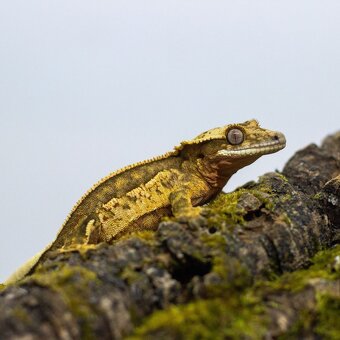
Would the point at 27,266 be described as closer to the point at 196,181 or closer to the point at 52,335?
the point at 196,181

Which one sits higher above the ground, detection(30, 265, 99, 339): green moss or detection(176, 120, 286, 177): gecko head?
detection(176, 120, 286, 177): gecko head

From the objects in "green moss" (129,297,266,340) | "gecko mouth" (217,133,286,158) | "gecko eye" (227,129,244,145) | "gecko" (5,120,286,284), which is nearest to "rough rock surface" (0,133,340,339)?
"green moss" (129,297,266,340)

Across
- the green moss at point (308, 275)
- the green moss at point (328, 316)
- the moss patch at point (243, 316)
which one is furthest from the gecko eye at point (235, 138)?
the green moss at point (328, 316)

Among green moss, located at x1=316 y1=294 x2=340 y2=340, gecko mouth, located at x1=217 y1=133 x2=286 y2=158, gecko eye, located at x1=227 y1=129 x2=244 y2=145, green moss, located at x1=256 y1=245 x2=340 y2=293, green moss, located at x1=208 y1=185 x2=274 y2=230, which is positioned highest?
gecko eye, located at x1=227 y1=129 x2=244 y2=145

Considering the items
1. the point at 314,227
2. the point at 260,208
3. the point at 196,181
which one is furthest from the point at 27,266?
the point at 314,227

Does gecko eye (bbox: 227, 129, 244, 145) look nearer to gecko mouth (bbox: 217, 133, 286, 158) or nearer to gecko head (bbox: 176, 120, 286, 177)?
gecko head (bbox: 176, 120, 286, 177)

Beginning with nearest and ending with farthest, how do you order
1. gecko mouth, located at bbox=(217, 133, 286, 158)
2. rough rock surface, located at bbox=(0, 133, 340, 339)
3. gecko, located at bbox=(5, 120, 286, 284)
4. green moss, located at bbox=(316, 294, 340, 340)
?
rough rock surface, located at bbox=(0, 133, 340, 339)
green moss, located at bbox=(316, 294, 340, 340)
gecko, located at bbox=(5, 120, 286, 284)
gecko mouth, located at bbox=(217, 133, 286, 158)

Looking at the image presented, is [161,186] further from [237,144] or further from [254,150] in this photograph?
[254,150]
